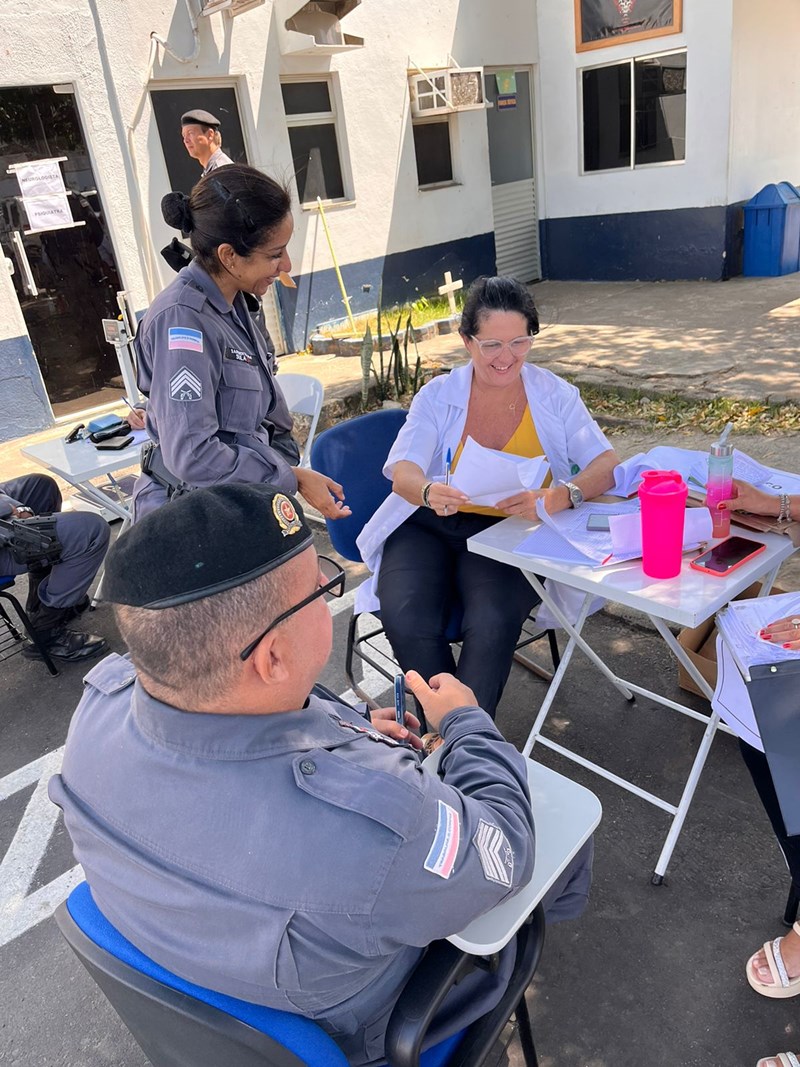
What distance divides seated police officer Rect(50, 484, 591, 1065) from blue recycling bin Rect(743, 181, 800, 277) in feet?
30.2

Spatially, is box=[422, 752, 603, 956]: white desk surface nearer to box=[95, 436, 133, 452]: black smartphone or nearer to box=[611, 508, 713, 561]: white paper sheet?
box=[611, 508, 713, 561]: white paper sheet

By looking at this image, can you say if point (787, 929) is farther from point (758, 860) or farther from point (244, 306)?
point (244, 306)

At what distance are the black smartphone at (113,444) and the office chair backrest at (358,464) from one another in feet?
4.85

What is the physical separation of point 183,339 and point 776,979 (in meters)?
2.21

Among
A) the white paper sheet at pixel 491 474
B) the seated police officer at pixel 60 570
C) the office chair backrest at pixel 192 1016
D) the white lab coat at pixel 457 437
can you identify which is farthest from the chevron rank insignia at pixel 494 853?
the seated police officer at pixel 60 570

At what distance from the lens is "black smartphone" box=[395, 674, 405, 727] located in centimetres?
148

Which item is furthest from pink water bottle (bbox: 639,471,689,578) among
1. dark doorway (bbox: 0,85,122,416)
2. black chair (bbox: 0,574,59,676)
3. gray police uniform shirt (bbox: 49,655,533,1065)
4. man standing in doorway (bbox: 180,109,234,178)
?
dark doorway (bbox: 0,85,122,416)

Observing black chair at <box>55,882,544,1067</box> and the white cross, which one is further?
the white cross

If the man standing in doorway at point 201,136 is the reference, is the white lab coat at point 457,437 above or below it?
below

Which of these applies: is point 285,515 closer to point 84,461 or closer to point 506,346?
point 506,346

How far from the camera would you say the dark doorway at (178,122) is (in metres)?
6.93

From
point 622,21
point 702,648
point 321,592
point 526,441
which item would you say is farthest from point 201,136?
point 622,21

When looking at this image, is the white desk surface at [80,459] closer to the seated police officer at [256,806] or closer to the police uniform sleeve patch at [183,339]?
the police uniform sleeve patch at [183,339]

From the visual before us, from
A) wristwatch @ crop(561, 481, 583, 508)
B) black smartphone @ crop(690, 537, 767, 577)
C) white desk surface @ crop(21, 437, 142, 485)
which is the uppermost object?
wristwatch @ crop(561, 481, 583, 508)
